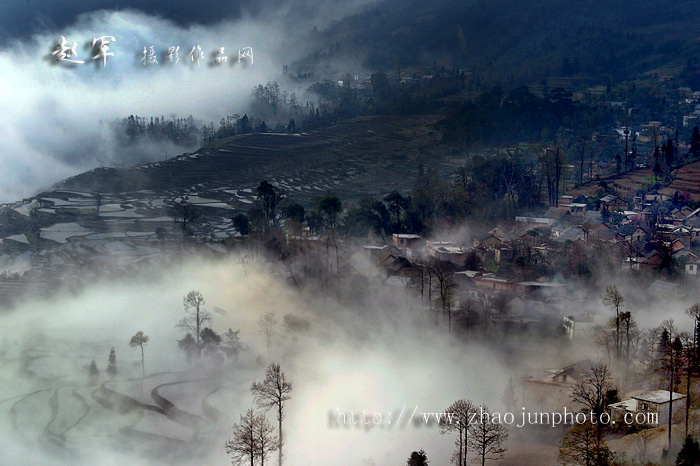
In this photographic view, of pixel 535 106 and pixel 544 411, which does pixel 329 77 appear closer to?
pixel 535 106

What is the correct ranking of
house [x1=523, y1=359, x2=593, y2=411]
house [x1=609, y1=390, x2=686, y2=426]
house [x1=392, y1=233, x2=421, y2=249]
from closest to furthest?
house [x1=609, y1=390, x2=686, y2=426] → house [x1=523, y1=359, x2=593, y2=411] → house [x1=392, y1=233, x2=421, y2=249]

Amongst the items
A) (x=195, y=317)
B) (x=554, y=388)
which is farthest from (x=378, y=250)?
(x=554, y=388)

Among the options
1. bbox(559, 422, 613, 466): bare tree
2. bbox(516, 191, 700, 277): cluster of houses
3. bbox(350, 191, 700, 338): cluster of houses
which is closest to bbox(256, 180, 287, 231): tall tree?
bbox(350, 191, 700, 338): cluster of houses

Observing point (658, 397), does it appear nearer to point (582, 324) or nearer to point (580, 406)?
point (580, 406)

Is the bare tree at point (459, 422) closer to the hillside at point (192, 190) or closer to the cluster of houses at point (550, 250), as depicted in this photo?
the cluster of houses at point (550, 250)

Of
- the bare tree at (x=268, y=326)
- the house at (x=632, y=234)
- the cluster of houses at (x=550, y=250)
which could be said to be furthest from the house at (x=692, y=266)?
the bare tree at (x=268, y=326)

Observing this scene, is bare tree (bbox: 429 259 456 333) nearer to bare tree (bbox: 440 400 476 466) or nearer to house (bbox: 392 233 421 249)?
house (bbox: 392 233 421 249)
